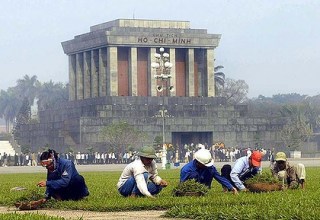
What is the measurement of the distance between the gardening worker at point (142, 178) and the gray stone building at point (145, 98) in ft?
253

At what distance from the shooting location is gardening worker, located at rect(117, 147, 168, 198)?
21.6 meters

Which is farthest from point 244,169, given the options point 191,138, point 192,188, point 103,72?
point 103,72

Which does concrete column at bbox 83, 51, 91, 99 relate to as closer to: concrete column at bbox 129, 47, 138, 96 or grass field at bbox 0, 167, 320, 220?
concrete column at bbox 129, 47, 138, 96

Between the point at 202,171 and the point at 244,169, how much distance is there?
4.30 feet

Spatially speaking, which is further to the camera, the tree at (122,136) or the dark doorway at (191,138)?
the dark doorway at (191,138)

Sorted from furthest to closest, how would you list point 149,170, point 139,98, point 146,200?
1. point 139,98
2. point 149,170
3. point 146,200

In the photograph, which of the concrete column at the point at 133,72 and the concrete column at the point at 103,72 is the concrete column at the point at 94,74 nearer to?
the concrete column at the point at 103,72

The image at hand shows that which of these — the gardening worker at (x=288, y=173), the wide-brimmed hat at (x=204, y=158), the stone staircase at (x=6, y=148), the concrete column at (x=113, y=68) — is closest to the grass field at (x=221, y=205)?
the wide-brimmed hat at (x=204, y=158)

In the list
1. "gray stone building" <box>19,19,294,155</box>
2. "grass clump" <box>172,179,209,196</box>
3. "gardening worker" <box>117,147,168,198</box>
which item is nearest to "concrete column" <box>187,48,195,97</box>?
"gray stone building" <box>19,19,294,155</box>

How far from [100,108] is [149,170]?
8118 cm

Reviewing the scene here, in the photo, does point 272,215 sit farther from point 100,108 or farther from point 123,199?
point 100,108

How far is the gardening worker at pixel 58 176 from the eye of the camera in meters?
20.8

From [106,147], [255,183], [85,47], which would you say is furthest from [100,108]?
[255,183]

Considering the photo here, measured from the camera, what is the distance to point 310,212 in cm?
1684
